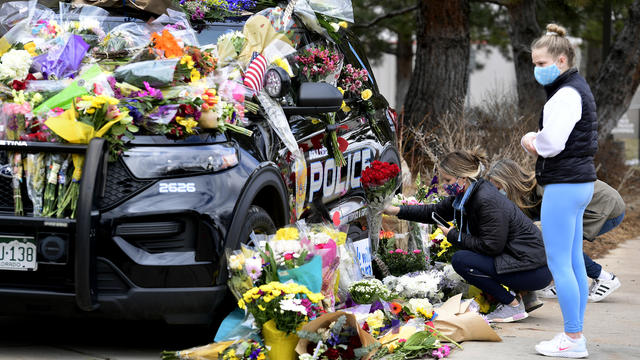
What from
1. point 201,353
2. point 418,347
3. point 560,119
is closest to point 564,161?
point 560,119

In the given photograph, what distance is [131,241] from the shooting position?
423 centimetres

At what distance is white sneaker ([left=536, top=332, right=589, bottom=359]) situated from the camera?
16.3 ft

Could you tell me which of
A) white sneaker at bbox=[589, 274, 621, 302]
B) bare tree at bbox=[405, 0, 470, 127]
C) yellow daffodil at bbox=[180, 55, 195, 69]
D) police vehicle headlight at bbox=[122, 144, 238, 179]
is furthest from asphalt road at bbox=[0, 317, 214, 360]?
bare tree at bbox=[405, 0, 470, 127]

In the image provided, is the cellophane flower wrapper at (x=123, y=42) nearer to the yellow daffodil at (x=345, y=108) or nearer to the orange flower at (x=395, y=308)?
the yellow daffodil at (x=345, y=108)

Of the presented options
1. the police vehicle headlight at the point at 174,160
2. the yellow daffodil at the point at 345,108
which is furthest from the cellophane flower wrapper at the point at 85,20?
the yellow daffodil at the point at 345,108

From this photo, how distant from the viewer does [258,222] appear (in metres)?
4.78

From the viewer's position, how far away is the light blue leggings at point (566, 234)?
487cm

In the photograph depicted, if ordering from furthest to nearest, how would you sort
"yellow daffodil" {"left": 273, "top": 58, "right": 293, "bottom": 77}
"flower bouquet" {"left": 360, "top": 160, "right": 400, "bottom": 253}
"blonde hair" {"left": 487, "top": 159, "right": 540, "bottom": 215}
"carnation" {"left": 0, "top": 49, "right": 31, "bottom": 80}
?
"blonde hair" {"left": 487, "top": 159, "right": 540, "bottom": 215} → "flower bouquet" {"left": 360, "top": 160, "right": 400, "bottom": 253} → "yellow daffodil" {"left": 273, "top": 58, "right": 293, "bottom": 77} → "carnation" {"left": 0, "top": 49, "right": 31, "bottom": 80}

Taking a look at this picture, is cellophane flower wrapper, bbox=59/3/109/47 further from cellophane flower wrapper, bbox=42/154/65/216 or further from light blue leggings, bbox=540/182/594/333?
light blue leggings, bbox=540/182/594/333

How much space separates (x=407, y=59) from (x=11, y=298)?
2448 cm

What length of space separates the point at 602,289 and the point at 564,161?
2335 mm

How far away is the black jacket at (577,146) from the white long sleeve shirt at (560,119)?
0.18 feet

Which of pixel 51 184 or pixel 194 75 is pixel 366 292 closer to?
pixel 194 75

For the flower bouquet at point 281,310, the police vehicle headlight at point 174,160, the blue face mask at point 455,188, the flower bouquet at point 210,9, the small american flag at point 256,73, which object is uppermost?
the flower bouquet at point 210,9
